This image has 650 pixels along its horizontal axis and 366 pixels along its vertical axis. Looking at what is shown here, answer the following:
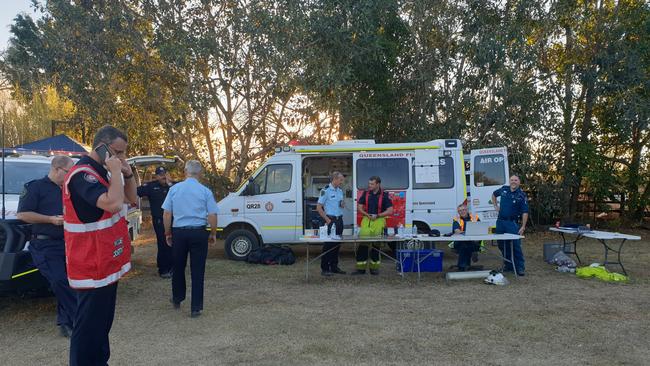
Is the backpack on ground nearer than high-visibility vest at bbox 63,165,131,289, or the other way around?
high-visibility vest at bbox 63,165,131,289

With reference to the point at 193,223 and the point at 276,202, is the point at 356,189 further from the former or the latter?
the point at 193,223

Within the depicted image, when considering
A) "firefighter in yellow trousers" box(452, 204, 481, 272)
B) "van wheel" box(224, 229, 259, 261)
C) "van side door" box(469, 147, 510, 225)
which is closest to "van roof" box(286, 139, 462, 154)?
"firefighter in yellow trousers" box(452, 204, 481, 272)

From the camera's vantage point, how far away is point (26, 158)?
7.90 meters

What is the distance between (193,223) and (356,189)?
15.7 ft

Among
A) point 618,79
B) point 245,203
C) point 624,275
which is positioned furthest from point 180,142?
point 618,79

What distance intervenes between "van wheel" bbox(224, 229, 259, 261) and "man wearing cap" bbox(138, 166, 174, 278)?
184 cm

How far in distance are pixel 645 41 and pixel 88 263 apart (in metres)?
15.6

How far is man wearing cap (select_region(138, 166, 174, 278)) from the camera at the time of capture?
8.44 metres

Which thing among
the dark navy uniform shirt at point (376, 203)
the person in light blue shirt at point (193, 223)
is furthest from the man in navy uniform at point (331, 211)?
the person in light blue shirt at point (193, 223)

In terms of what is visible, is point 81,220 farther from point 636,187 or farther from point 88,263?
point 636,187

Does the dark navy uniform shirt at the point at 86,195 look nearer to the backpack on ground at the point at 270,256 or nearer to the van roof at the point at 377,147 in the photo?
the backpack on ground at the point at 270,256

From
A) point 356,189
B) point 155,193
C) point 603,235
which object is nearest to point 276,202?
point 356,189

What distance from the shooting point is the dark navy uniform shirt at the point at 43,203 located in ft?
16.8

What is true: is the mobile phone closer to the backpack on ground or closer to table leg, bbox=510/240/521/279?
the backpack on ground
